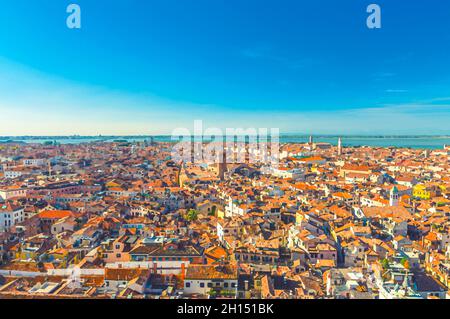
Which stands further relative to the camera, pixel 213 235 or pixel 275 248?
pixel 213 235

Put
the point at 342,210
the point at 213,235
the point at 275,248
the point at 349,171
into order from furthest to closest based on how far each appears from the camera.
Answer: the point at 349,171 < the point at 342,210 < the point at 213,235 < the point at 275,248

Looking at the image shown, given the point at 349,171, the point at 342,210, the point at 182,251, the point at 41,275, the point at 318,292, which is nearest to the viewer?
the point at 318,292

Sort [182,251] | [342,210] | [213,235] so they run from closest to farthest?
1. [182,251]
2. [213,235]
3. [342,210]

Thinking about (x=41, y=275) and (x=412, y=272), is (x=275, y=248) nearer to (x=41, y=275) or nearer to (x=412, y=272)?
(x=412, y=272)

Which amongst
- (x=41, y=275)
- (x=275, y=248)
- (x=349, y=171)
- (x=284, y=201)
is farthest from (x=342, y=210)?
(x=349, y=171)
